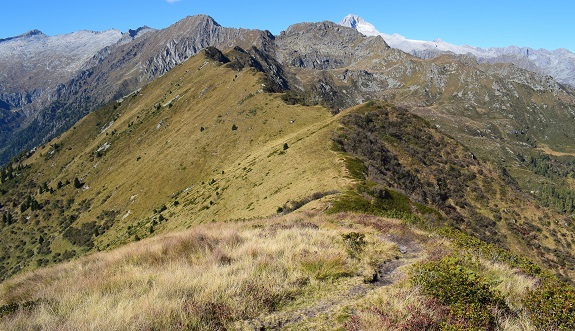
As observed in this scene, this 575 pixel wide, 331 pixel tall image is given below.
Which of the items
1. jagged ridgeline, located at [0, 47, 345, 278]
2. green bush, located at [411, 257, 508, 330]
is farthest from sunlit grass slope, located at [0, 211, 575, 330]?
jagged ridgeline, located at [0, 47, 345, 278]

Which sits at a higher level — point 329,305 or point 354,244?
point 329,305

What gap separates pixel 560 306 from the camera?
745 cm

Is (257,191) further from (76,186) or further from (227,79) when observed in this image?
(76,186)

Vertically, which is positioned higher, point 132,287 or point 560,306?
point 132,287

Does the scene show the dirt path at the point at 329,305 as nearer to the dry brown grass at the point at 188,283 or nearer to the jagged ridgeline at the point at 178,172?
the dry brown grass at the point at 188,283

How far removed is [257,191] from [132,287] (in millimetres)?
40150

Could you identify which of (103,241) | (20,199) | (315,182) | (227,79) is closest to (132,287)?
(315,182)

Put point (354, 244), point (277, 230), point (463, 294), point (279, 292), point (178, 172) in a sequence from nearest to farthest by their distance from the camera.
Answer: point (463, 294), point (279, 292), point (354, 244), point (277, 230), point (178, 172)

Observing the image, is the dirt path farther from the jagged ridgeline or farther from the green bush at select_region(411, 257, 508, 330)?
the jagged ridgeline

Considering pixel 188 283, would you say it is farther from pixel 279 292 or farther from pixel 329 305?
pixel 329 305

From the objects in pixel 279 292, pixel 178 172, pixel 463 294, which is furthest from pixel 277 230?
pixel 178 172

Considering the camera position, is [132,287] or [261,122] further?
[261,122]

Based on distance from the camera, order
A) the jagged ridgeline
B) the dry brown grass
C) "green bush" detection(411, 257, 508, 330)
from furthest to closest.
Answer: the jagged ridgeline < the dry brown grass < "green bush" detection(411, 257, 508, 330)

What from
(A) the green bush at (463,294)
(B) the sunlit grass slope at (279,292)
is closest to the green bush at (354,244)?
(B) the sunlit grass slope at (279,292)
